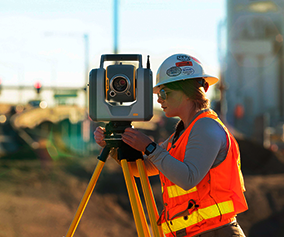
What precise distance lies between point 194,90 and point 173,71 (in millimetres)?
167

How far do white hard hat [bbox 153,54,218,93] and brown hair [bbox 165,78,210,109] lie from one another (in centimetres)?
3

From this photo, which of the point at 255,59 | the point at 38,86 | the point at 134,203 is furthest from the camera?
the point at 255,59

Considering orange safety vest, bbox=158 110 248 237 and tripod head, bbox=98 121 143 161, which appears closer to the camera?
orange safety vest, bbox=158 110 248 237

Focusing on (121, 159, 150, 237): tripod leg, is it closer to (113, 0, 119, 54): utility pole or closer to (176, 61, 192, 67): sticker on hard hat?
(176, 61, 192, 67): sticker on hard hat

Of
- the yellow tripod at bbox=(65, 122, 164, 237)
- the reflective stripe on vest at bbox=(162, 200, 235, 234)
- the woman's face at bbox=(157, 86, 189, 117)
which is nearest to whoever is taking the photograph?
the reflective stripe on vest at bbox=(162, 200, 235, 234)

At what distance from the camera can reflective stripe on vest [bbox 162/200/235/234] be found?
178 cm

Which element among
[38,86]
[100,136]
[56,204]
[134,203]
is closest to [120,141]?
[100,136]

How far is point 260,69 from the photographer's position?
29.7 m

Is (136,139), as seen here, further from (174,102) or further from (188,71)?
(188,71)

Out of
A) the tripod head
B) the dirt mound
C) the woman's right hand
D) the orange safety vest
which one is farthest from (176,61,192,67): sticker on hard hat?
the dirt mound

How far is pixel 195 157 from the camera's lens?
1.68m

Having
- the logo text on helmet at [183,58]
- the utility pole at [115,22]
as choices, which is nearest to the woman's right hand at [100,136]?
the logo text on helmet at [183,58]

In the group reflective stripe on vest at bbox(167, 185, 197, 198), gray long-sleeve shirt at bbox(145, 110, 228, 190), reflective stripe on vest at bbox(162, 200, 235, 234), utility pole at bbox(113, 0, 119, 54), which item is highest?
utility pole at bbox(113, 0, 119, 54)

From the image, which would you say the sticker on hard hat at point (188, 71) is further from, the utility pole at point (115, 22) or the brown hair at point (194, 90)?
the utility pole at point (115, 22)
